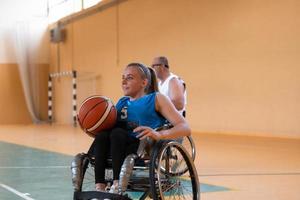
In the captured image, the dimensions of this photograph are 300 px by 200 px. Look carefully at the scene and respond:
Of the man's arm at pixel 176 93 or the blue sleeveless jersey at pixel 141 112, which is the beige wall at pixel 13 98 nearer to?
the man's arm at pixel 176 93

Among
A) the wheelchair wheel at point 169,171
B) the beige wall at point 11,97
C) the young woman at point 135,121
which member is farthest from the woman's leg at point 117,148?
the beige wall at point 11,97

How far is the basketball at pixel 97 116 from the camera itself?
2.55 m

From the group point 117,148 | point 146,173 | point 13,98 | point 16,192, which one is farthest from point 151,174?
point 13,98

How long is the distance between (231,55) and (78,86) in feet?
20.8

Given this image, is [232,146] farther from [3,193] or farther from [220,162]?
[3,193]

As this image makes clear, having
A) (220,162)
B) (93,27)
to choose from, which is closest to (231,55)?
(220,162)

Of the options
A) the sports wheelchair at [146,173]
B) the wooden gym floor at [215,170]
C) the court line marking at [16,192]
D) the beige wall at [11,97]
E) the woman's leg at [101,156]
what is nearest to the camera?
the sports wheelchair at [146,173]

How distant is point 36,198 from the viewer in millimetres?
3414

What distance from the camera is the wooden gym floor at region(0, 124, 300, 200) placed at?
3594 millimetres

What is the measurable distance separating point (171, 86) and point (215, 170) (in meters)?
1.01

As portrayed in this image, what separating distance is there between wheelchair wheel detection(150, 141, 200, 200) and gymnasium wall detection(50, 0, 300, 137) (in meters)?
5.17

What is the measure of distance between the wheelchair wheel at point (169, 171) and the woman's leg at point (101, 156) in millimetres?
225

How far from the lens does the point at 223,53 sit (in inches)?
361

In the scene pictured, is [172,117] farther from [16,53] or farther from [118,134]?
[16,53]
